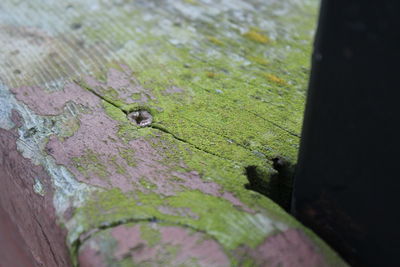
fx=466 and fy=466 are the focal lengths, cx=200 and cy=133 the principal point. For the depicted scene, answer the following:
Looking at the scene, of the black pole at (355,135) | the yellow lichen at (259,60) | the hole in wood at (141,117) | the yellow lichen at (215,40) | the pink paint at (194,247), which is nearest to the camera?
the black pole at (355,135)

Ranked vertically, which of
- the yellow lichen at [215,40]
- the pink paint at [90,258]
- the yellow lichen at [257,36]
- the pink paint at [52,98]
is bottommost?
the pink paint at [90,258]

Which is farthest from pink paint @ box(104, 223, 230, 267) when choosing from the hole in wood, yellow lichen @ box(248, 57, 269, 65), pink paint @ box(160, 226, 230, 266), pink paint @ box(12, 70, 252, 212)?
yellow lichen @ box(248, 57, 269, 65)

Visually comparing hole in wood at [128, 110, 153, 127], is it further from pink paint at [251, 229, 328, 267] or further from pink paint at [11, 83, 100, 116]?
pink paint at [251, 229, 328, 267]

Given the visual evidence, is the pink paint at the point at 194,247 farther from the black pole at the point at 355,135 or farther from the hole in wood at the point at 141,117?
the hole in wood at the point at 141,117

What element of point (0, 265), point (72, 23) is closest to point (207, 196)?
point (72, 23)

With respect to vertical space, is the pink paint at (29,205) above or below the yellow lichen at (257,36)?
below

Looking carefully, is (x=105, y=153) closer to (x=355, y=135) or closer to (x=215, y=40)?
(x=355, y=135)

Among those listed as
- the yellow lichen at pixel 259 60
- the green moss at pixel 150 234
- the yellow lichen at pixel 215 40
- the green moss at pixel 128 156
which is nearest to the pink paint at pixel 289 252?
the green moss at pixel 150 234
